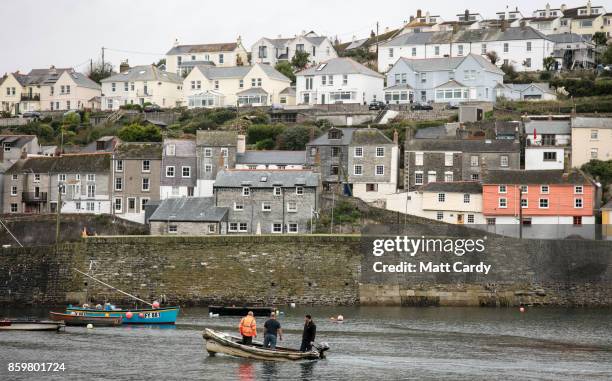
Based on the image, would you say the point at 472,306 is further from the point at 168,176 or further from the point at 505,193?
the point at 168,176

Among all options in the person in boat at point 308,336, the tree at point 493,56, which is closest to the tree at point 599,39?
the tree at point 493,56

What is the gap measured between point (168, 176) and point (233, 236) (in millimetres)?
15928

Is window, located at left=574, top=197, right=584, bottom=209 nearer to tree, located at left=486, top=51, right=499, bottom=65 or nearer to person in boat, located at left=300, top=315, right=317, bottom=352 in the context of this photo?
person in boat, located at left=300, top=315, right=317, bottom=352

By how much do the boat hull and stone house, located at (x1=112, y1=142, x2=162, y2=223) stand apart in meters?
23.1

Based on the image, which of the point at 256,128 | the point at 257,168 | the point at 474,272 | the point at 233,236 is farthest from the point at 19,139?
the point at 474,272

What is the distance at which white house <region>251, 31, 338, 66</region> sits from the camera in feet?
403

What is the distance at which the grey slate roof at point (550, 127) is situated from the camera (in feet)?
271

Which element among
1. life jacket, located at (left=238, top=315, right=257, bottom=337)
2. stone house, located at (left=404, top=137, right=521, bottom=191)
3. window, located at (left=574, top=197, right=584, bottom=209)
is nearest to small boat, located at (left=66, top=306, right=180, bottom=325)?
life jacket, located at (left=238, top=315, right=257, bottom=337)

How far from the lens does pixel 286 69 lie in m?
117

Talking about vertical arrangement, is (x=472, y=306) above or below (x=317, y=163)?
below

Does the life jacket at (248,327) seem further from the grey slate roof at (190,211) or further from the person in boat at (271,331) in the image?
the grey slate roof at (190,211)

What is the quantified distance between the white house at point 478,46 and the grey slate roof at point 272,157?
33607mm

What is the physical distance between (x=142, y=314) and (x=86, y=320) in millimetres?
2404

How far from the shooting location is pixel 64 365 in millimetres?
44500
